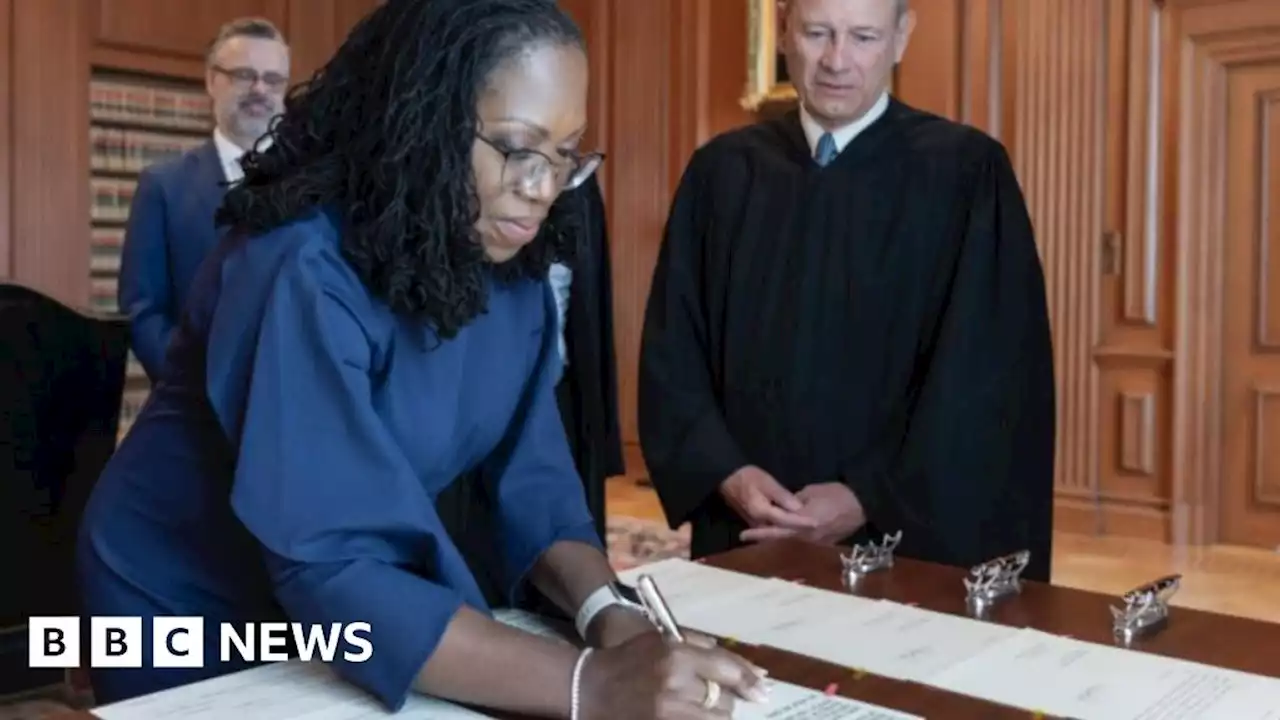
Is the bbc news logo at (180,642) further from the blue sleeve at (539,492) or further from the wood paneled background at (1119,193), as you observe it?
the wood paneled background at (1119,193)

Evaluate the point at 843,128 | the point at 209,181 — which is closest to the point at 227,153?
the point at 209,181

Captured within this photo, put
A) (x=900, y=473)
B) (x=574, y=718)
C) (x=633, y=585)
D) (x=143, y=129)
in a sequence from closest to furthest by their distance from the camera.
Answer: (x=574, y=718) → (x=633, y=585) → (x=900, y=473) → (x=143, y=129)

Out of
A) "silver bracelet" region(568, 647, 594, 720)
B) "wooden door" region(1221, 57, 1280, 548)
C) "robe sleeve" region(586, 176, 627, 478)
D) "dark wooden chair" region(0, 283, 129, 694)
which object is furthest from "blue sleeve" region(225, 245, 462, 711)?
"wooden door" region(1221, 57, 1280, 548)

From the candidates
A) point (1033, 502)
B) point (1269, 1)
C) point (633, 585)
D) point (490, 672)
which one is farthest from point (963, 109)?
point (490, 672)

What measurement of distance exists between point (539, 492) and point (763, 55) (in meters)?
5.67

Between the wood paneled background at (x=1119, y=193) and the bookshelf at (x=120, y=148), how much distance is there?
0.28 feet

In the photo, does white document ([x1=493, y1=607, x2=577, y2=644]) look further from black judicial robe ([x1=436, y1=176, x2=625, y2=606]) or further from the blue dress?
black judicial robe ([x1=436, y1=176, x2=625, y2=606])

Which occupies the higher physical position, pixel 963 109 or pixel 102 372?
pixel 963 109

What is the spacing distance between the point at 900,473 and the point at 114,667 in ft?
4.00

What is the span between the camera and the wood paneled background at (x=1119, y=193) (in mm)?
5652

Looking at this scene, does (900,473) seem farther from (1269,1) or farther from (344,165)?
(1269,1)

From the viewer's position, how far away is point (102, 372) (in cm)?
285

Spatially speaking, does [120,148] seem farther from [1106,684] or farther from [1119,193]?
[1106,684]

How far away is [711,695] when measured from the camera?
1.02m
